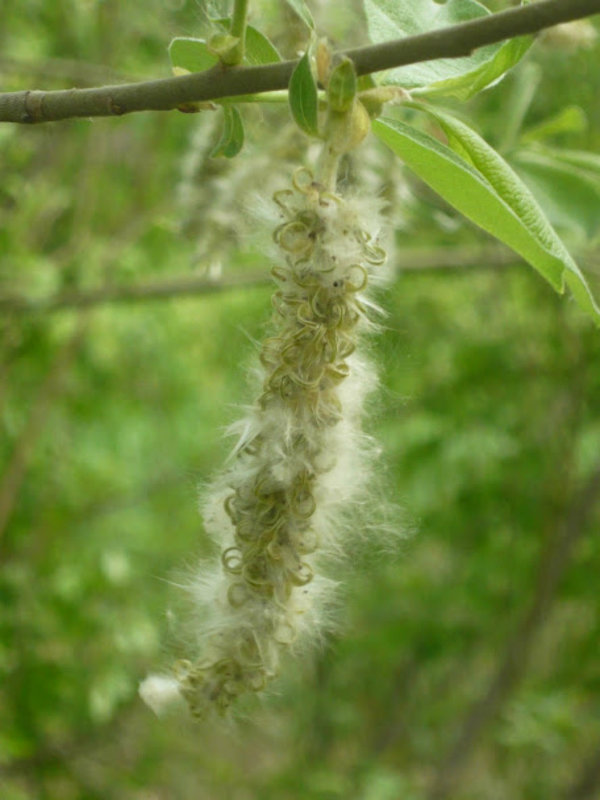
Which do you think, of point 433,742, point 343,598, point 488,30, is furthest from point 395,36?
point 433,742

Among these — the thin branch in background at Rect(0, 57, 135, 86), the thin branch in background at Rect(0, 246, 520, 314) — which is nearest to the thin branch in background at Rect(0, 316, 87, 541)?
the thin branch in background at Rect(0, 246, 520, 314)

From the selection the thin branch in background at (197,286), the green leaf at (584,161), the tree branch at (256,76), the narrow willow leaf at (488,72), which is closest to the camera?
the tree branch at (256,76)

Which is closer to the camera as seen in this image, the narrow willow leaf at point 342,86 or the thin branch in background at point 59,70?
the narrow willow leaf at point 342,86

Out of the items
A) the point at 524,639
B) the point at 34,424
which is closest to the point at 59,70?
the point at 34,424

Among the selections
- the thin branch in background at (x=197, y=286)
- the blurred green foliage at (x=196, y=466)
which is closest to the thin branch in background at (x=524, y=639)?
the blurred green foliage at (x=196, y=466)

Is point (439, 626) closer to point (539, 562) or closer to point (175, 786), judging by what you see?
point (539, 562)

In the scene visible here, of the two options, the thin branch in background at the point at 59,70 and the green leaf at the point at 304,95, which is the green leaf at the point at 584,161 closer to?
the green leaf at the point at 304,95
